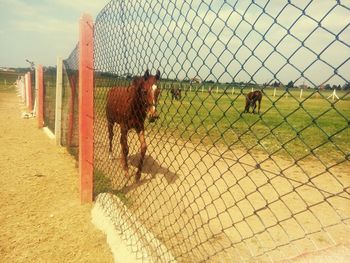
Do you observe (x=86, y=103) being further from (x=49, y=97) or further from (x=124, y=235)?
(x=49, y=97)

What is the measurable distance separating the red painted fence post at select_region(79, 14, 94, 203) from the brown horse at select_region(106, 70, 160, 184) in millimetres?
602

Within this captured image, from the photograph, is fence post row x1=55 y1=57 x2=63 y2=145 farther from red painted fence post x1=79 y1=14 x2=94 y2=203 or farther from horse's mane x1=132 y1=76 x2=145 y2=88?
red painted fence post x1=79 y1=14 x2=94 y2=203

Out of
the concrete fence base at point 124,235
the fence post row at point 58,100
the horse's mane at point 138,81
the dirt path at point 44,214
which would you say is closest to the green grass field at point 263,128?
the horse's mane at point 138,81

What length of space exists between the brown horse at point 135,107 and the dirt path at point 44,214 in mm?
1125

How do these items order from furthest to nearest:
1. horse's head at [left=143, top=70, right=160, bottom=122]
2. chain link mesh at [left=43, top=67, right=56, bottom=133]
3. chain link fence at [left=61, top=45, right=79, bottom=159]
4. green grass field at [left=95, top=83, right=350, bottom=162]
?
chain link mesh at [left=43, top=67, right=56, bottom=133]
chain link fence at [left=61, top=45, right=79, bottom=159]
horse's head at [left=143, top=70, right=160, bottom=122]
green grass field at [left=95, top=83, right=350, bottom=162]

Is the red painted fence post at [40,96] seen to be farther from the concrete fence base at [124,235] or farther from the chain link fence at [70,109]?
the concrete fence base at [124,235]

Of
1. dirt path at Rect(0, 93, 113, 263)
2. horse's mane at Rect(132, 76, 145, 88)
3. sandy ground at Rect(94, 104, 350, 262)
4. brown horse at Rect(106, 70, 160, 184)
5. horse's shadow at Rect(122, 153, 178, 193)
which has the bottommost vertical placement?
dirt path at Rect(0, 93, 113, 263)

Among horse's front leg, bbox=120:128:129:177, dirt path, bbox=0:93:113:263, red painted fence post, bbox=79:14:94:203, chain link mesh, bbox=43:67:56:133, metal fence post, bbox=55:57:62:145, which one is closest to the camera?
dirt path, bbox=0:93:113:263

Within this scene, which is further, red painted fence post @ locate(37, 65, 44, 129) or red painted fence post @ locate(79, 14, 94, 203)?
red painted fence post @ locate(37, 65, 44, 129)

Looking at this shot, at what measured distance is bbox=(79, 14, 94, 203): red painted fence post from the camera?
4.65 metres

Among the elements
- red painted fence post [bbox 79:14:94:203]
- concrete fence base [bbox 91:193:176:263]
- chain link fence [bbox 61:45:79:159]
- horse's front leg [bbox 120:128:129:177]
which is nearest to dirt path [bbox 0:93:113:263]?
concrete fence base [bbox 91:193:176:263]

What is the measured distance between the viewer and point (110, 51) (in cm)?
443

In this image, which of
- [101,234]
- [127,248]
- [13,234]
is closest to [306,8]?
[127,248]

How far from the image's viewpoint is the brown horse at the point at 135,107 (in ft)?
16.9
